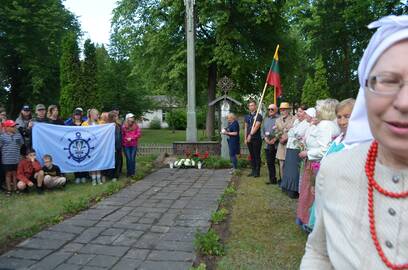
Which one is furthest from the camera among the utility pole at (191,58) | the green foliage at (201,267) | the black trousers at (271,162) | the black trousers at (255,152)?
the utility pole at (191,58)

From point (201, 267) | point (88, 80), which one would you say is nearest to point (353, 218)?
point (201, 267)

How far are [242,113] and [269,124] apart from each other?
17.5 m

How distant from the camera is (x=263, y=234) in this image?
18.3 feet

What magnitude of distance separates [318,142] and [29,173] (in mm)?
6176

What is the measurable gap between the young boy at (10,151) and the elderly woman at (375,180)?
8.25 metres

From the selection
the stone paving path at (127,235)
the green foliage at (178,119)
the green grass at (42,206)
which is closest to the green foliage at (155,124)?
the green foliage at (178,119)

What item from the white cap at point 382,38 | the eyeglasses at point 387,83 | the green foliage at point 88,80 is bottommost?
the eyeglasses at point 387,83

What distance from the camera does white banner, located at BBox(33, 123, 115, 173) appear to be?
9328 mm

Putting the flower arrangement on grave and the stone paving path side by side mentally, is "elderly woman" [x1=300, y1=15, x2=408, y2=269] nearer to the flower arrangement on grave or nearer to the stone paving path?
the stone paving path

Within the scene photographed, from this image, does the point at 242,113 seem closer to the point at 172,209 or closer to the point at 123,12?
the point at 123,12

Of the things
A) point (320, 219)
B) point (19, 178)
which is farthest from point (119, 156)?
point (320, 219)

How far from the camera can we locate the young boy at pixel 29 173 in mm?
8367

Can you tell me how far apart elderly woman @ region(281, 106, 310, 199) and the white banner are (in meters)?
4.46

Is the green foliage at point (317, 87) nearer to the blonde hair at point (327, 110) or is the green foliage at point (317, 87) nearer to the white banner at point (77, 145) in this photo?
the white banner at point (77, 145)
